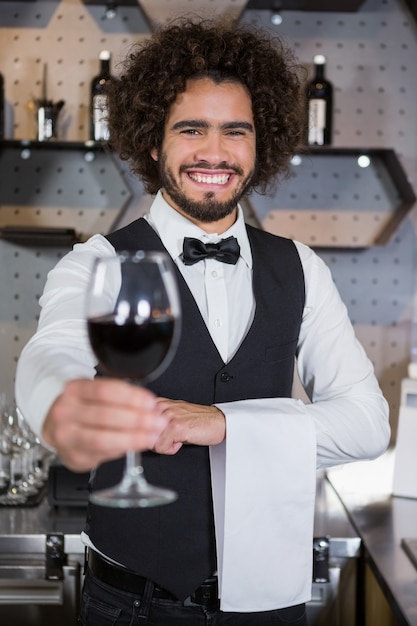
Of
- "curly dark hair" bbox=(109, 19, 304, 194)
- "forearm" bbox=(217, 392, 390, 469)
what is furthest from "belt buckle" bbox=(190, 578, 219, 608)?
"curly dark hair" bbox=(109, 19, 304, 194)

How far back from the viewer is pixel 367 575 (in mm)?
2168

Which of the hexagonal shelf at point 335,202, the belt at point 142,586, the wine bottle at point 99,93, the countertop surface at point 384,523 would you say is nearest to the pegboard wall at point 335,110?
the hexagonal shelf at point 335,202

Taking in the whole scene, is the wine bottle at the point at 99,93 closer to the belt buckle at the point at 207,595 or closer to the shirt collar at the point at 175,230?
the shirt collar at the point at 175,230

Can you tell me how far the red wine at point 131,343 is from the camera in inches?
32.9

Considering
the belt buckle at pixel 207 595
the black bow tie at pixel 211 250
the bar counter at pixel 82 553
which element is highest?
the black bow tie at pixel 211 250

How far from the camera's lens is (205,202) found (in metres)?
1.75

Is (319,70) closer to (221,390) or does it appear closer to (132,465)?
(221,390)

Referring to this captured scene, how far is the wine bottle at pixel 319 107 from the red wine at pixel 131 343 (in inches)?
91.8

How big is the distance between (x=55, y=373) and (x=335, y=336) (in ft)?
2.56

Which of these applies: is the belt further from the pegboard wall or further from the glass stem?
the pegboard wall

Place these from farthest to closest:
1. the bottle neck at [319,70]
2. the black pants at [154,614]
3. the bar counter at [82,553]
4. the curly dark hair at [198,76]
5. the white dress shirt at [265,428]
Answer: the bottle neck at [319,70] → the bar counter at [82,553] → the curly dark hair at [198,76] → the black pants at [154,614] → the white dress shirt at [265,428]

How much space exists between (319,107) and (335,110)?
0.18m

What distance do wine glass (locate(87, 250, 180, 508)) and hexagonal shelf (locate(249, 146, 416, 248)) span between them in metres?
2.43

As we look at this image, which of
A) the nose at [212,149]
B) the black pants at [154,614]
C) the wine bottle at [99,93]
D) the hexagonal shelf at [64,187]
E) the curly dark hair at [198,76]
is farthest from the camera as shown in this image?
the hexagonal shelf at [64,187]
